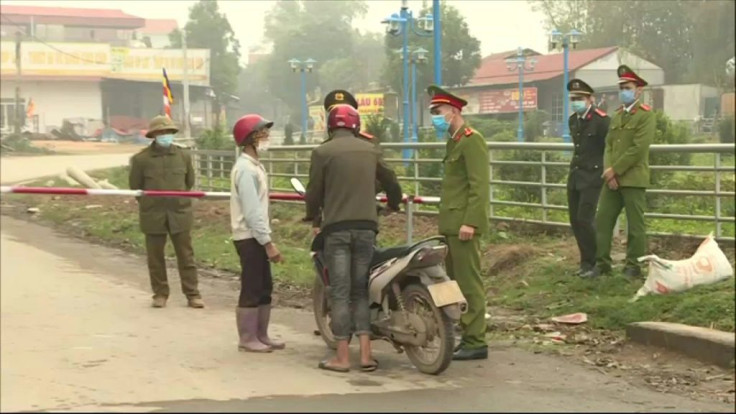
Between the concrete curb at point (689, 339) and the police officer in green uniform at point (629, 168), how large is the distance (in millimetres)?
1731

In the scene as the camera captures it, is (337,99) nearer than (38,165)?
Yes

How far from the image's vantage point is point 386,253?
693 cm

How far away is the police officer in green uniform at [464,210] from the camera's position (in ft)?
23.2

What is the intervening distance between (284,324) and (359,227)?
7.08ft

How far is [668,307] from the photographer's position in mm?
8000

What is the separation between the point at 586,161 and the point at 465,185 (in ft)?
8.84

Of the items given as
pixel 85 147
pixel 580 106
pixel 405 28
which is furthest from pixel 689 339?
pixel 405 28

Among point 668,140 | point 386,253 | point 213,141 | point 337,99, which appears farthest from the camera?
point 213,141

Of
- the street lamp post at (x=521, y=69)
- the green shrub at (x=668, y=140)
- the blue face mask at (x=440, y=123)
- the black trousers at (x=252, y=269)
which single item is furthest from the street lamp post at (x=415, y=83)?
the black trousers at (x=252, y=269)

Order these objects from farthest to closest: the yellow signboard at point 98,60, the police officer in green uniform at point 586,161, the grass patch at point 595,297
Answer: the police officer in green uniform at point 586,161 < the yellow signboard at point 98,60 < the grass patch at point 595,297

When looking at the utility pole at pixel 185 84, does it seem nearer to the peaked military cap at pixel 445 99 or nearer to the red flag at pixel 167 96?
the red flag at pixel 167 96

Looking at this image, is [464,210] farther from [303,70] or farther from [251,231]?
[303,70]

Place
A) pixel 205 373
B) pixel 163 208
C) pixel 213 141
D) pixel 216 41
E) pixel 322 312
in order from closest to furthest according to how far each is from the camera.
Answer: pixel 205 373 < pixel 322 312 < pixel 163 208 < pixel 216 41 < pixel 213 141

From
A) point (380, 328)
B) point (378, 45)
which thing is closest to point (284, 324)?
point (380, 328)
